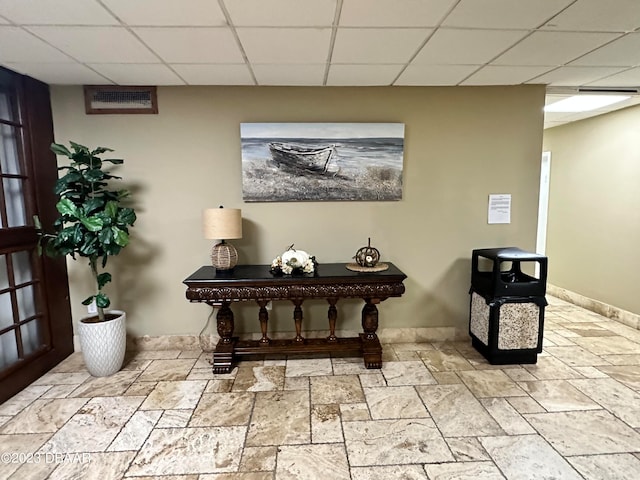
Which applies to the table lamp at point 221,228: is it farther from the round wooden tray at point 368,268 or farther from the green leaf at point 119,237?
the round wooden tray at point 368,268

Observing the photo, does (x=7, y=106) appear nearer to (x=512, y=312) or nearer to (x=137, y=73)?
(x=137, y=73)

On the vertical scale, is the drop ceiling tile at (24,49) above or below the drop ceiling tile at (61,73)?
below

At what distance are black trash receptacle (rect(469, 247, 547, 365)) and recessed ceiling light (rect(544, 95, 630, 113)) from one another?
1836 mm

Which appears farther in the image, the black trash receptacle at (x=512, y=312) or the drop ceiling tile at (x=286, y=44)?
the black trash receptacle at (x=512, y=312)

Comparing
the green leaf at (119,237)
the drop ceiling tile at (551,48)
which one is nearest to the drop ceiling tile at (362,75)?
the drop ceiling tile at (551,48)

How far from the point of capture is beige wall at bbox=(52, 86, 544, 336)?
120 inches

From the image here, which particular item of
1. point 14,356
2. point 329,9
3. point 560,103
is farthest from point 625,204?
point 14,356

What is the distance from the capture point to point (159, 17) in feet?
6.11

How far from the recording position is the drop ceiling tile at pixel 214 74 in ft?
8.35

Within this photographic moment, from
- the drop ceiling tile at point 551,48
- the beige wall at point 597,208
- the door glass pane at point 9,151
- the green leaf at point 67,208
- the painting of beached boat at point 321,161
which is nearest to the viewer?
the drop ceiling tile at point 551,48

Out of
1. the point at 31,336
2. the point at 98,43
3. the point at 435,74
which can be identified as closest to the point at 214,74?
the point at 98,43

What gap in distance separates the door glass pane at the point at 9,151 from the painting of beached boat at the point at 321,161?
1801 millimetres

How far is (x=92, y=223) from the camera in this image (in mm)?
2525

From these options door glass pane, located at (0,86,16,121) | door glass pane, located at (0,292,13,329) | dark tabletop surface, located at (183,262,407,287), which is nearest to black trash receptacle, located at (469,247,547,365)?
dark tabletop surface, located at (183,262,407,287)
